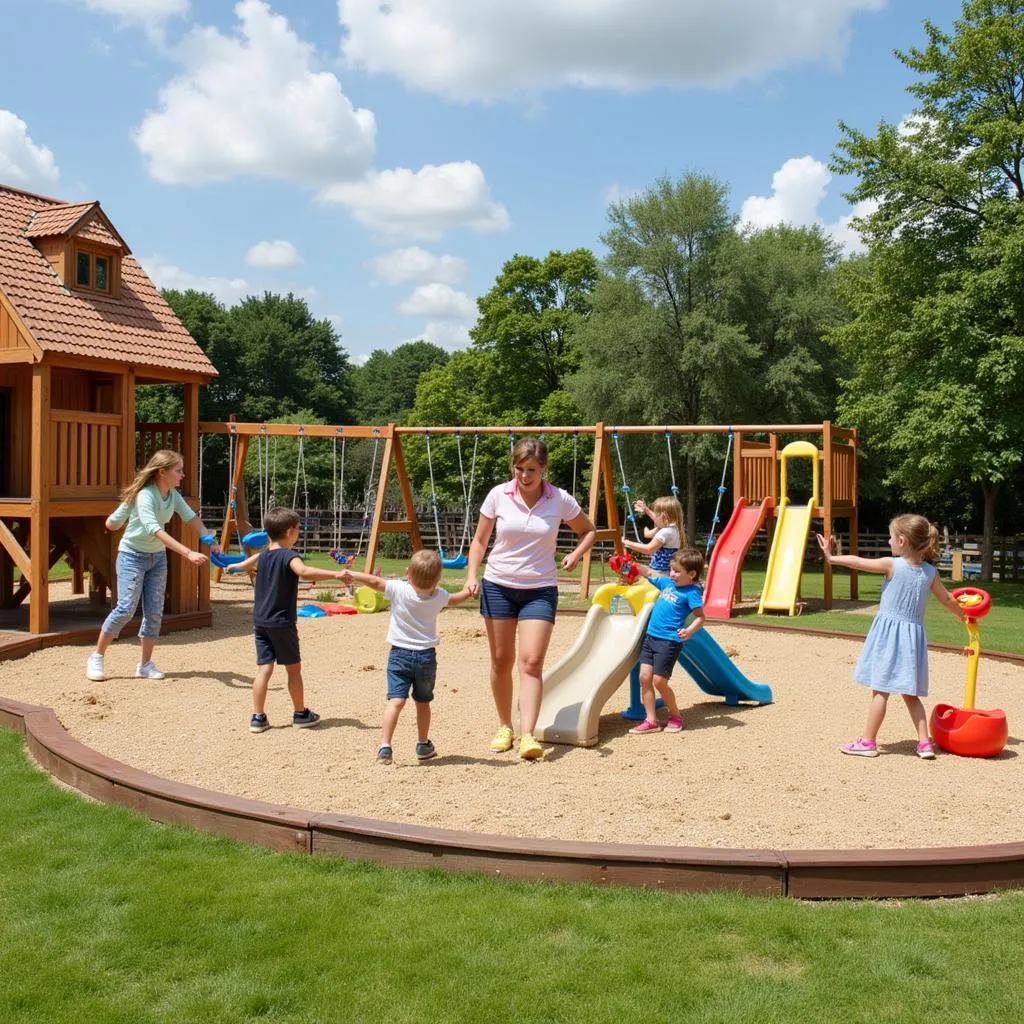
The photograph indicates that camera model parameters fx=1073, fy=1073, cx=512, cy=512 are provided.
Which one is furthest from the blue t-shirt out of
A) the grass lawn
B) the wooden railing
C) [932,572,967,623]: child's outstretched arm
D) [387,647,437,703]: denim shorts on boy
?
the wooden railing

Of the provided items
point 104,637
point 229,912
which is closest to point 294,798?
point 229,912

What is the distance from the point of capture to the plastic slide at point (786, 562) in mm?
16453

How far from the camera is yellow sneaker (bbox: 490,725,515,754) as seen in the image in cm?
669

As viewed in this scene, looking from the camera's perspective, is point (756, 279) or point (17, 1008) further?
point (756, 279)

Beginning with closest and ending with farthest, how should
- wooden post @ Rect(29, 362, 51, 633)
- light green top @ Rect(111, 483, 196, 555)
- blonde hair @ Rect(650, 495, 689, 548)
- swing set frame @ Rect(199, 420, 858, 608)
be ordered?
blonde hair @ Rect(650, 495, 689, 548) → light green top @ Rect(111, 483, 196, 555) → wooden post @ Rect(29, 362, 51, 633) → swing set frame @ Rect(199, 420, 858, 608)

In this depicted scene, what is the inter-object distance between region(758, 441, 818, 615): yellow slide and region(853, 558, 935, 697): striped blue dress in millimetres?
9537

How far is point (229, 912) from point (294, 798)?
1.53m

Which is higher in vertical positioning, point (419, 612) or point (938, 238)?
point (938, 238)

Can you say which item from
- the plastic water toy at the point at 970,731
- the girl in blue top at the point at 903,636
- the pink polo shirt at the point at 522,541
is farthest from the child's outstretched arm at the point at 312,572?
the plastic water toy at the point at 970,731

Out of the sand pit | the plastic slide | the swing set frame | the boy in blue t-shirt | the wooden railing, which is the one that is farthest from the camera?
the swing set frame

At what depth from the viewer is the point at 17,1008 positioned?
3.49 m

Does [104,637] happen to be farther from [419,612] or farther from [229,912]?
[229,912]

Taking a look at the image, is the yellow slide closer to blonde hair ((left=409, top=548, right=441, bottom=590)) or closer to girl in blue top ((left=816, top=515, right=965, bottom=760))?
girl in blue top ((left=816, top=515, right=965, bottom=760))

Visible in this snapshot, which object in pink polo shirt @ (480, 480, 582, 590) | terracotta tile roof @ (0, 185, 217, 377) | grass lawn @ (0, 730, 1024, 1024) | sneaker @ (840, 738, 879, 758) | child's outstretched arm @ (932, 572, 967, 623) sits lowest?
grass lawn @ (0, 730, 1024, 1024)
